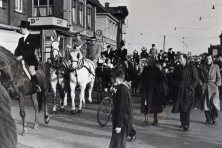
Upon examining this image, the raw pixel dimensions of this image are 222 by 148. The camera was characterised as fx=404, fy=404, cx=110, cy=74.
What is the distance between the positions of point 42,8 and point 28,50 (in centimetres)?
2433

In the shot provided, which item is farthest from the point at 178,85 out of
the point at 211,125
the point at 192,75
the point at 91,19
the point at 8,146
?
the point at 91,19

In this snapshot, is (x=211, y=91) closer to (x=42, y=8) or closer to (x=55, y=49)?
(x=55, y=49)

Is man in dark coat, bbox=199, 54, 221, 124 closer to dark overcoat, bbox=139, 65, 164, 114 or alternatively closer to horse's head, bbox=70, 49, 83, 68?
dark overcoat, bbox=139, 65, 164, 114

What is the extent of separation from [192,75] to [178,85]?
1.60 ft

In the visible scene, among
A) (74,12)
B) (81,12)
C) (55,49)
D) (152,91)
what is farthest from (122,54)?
(81,12)

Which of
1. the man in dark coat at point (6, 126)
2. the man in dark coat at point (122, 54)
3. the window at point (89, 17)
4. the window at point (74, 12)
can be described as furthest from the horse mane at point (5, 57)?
the window at point (89, 17)

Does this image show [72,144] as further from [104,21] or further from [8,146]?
[104,21]

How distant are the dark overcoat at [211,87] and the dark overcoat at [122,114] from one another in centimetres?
639

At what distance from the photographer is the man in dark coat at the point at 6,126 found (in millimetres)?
2635

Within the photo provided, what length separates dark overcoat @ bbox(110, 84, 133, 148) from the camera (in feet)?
21.7

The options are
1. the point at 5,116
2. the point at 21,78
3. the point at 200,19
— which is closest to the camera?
the point at 5,116

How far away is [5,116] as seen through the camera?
2.65 meters

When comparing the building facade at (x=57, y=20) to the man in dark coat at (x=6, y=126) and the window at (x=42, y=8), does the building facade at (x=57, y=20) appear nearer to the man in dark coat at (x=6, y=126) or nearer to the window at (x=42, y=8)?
the window at (x=42, y=8)

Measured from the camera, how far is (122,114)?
6.61 m
